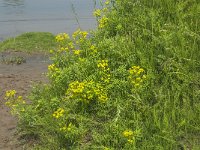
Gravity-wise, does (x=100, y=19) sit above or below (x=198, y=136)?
above

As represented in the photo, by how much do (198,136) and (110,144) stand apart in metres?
0.95

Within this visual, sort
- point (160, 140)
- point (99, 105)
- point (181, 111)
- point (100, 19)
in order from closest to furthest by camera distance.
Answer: point (160, 140), point (181, 111), point (99, 105), point (100, 19)

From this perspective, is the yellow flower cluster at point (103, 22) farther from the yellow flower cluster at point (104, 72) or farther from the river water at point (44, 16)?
the river water at point (44, 16)

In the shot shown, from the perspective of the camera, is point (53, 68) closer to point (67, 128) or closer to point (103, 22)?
point (103, 22)

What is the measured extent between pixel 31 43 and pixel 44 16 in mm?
4949

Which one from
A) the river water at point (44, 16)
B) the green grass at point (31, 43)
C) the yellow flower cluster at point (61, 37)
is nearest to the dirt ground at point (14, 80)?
the green grass at point (31, 43)

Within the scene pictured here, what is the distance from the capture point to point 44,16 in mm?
17891

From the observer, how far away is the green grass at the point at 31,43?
1271 cm

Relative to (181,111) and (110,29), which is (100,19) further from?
(181,111)

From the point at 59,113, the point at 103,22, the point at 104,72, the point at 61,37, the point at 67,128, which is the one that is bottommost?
the point at 67,128

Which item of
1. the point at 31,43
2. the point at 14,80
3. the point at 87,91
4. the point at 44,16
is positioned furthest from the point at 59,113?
the point at 44,16

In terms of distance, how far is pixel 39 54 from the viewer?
12.2 meters

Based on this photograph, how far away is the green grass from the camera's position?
41.7 ft

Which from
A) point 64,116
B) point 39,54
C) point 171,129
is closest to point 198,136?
point 171,129
